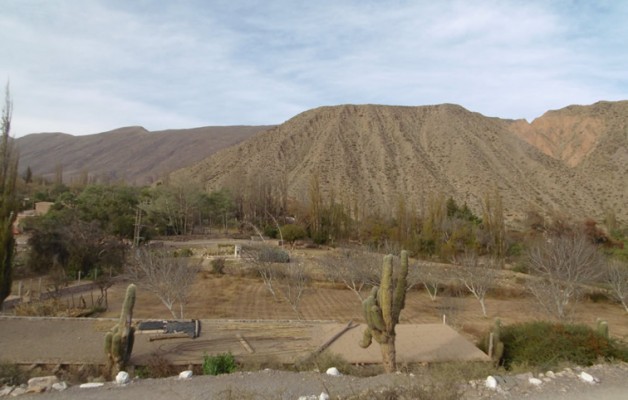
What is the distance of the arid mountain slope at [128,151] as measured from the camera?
135375 millimetres

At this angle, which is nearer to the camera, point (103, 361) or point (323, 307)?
point (103, 361)

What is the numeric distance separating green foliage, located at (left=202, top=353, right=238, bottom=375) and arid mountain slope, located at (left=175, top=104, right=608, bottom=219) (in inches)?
1903

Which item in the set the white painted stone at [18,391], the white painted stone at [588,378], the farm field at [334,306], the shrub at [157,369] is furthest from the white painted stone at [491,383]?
the farm field at [334,306]

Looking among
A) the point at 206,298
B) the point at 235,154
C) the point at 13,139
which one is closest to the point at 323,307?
the point at 206,298

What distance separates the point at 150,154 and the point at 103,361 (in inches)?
5561

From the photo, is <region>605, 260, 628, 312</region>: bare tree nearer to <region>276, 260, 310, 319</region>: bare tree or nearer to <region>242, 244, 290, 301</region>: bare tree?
<region>276, 260, 310, 319</region>: bare tree

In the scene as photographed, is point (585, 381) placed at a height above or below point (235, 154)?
below

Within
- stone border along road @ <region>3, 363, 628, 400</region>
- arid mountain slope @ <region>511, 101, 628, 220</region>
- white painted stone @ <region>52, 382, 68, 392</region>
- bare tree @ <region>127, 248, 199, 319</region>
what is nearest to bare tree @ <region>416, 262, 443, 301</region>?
bare tree @ <region>127, 248, 199, 319</region>

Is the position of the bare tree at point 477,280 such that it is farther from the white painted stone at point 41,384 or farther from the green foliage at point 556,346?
the white painted stone at point 41,384

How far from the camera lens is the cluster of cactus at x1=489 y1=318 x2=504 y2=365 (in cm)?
1522

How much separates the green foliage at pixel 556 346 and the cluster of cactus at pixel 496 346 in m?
0.39

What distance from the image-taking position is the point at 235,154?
89.4 metres

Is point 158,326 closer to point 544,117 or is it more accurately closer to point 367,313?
point 367,313

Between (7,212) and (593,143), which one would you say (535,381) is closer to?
(7,212)
